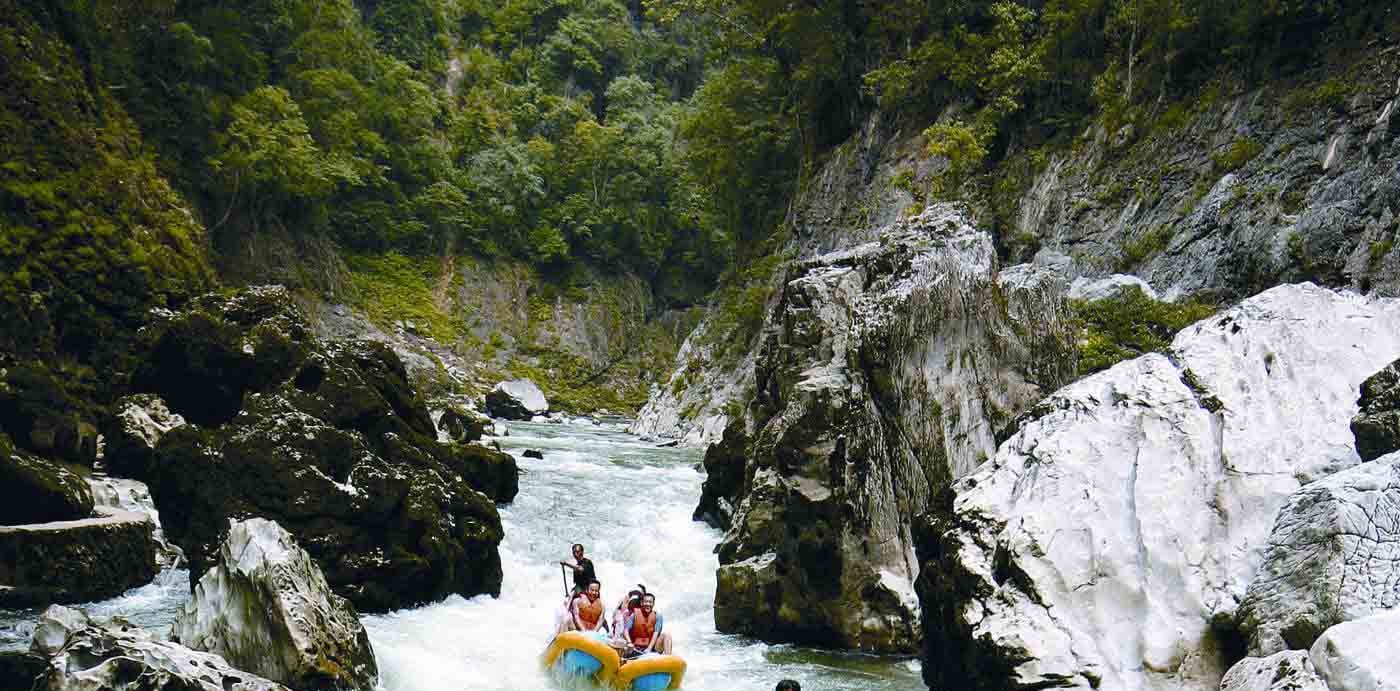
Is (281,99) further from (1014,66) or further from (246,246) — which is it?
(1014,66)

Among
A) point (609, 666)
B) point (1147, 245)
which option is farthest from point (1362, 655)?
point (1147, 245)

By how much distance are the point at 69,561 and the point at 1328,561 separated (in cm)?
1155

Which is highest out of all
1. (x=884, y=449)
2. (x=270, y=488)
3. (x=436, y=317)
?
(x=436, y=317)

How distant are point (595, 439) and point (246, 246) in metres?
16.4

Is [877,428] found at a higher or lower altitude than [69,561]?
higher

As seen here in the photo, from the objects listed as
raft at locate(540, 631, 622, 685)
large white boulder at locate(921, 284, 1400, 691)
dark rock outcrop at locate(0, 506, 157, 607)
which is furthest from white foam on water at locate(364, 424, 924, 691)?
dark rock outcrop at locate(0, 506, 157, 607)

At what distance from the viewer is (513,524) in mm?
15727

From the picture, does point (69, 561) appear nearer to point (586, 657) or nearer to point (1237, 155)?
point (586, 657)

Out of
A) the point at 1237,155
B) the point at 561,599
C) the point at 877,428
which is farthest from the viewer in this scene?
the point at 1237,155

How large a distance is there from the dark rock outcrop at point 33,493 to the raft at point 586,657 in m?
6.00

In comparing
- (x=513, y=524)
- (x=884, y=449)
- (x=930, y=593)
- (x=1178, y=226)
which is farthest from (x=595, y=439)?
(x=930, y=593)

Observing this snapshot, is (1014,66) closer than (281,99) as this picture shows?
Yes

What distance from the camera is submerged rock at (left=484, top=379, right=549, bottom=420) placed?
38719mm

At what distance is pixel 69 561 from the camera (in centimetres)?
1045
